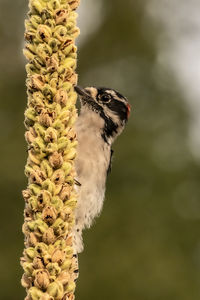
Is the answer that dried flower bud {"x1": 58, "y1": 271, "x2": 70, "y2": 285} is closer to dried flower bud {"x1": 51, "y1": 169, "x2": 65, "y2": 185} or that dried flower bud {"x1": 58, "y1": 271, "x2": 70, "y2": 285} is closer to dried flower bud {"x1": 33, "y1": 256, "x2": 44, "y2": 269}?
dried flower bud {"x1": 33, "y1": 256, "x2": 44, "y2": 269}

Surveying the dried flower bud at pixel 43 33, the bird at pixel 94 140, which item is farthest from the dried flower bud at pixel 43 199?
the bird at pixel 94 140

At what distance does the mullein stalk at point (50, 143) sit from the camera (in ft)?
8.14

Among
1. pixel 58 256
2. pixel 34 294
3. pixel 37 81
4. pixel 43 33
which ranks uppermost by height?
pixel 43 33

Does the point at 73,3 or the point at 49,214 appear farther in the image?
the point at 73,3

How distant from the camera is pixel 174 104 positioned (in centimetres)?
1758

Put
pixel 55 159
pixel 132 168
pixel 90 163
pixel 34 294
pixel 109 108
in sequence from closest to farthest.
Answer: pixel 34 294 < pixel 55 159 < pixel 90 163 < pixel 109 108 < pixel 132 168

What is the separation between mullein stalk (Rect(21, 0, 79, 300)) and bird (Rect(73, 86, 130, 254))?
3.14 m

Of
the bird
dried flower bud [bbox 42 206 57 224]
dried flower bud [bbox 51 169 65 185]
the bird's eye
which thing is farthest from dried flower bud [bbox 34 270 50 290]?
the bird's eye

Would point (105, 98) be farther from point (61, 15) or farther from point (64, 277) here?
point (64, 277)

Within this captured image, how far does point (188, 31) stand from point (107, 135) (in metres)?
14.7

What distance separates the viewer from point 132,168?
15758 millimetres

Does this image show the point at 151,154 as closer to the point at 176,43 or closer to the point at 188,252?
the point at 188,252

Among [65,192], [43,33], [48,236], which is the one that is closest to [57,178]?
[65,192]

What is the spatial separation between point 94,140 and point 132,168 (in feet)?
32.3
